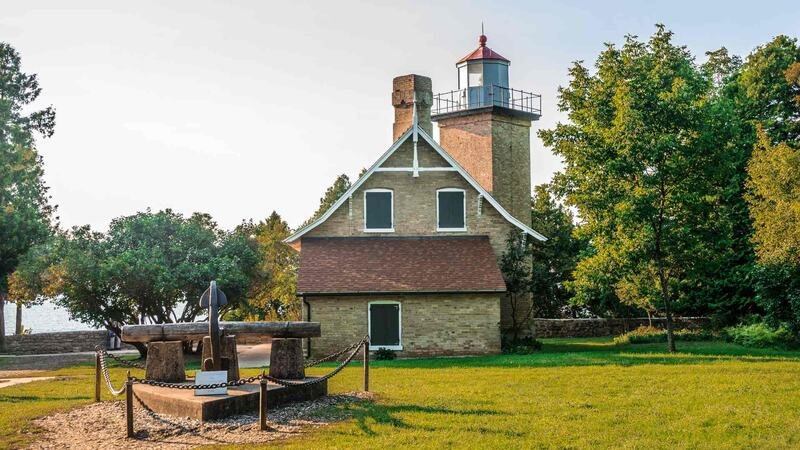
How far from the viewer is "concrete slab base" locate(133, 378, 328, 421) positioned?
45.6ft

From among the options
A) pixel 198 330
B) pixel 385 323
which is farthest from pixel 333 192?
pixel 198 330

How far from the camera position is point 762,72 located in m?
38.0

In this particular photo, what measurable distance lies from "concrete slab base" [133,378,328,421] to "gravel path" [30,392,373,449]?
158 mm

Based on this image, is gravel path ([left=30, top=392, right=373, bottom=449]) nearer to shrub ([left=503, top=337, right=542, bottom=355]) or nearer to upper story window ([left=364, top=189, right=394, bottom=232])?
shrub ([left=503, top=337, right=542, bottom=355])

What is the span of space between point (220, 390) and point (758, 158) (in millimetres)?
23065

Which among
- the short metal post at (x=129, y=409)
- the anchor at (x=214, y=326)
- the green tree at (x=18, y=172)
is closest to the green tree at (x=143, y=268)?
the green tree at (x=18, y=172)

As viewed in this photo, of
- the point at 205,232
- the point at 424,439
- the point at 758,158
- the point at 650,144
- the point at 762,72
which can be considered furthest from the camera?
the point at 762,72

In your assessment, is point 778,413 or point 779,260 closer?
point 778,413

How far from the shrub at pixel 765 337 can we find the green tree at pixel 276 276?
723 inches

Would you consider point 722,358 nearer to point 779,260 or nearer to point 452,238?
point 779,260

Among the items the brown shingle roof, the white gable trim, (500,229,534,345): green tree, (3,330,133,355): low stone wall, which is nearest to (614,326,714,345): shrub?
(500,229,534,345): green tree

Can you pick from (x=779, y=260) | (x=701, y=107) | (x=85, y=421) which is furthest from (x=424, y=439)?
(x=779, y=260)

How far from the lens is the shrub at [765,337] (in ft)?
97.3

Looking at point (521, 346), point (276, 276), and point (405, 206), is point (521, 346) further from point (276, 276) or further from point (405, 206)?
point (276, 276)
